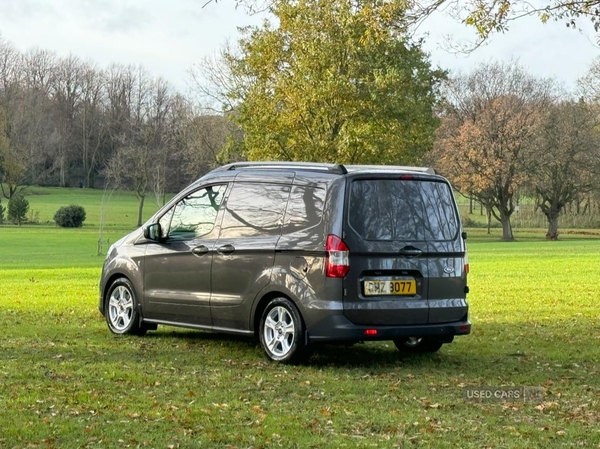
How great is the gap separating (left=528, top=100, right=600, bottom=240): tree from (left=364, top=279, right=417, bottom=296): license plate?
202 feet

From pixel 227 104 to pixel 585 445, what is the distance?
→ 5463 cm

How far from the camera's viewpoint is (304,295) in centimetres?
943

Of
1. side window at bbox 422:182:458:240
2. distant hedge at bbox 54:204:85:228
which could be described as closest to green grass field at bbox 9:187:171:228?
distant hedge at bbox 54:204:85:228

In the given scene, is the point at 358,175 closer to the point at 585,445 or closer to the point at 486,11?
the point at 585,445

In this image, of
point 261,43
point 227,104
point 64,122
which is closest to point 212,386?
point 261,43

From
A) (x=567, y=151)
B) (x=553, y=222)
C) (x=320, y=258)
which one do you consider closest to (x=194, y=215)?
(x=320, y=258)

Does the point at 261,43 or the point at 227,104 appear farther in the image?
the point at 227,104

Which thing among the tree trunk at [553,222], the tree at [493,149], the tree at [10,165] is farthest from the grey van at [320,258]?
the tree at [10,165]

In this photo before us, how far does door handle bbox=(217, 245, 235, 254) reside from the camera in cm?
1027

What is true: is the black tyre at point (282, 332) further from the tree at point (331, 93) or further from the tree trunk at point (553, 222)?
the tree trunk at point (553, 222)

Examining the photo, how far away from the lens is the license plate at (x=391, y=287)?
939cm

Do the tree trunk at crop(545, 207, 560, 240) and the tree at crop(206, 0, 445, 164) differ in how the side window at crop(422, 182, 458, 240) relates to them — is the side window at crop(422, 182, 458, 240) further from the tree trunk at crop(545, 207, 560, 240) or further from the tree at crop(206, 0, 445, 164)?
the tree trunk at crop(545, 207, 560, 240)

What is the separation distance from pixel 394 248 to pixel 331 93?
36446 millimetres

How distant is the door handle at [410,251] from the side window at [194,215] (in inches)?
88.7
